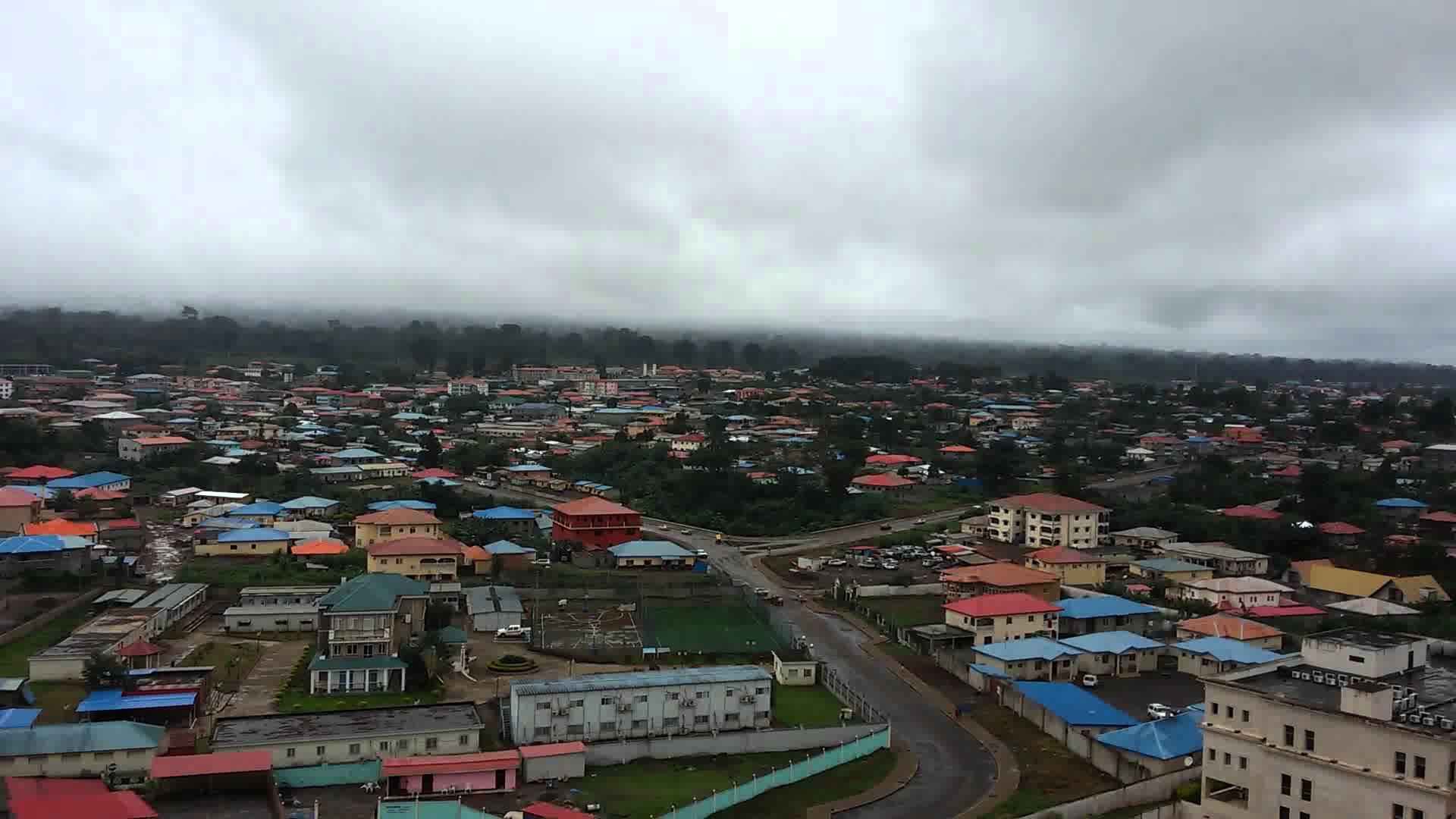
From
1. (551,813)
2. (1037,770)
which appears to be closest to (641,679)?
(551,813)

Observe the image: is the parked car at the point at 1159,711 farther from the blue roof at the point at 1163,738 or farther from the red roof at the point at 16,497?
the red roof at the point at 16,497

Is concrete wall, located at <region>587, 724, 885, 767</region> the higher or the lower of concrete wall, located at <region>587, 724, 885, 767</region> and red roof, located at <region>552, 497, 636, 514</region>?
the lower

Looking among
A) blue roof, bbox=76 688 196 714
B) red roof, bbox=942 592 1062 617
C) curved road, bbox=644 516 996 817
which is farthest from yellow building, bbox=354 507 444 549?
red roof, bbox=942 592 1062 617

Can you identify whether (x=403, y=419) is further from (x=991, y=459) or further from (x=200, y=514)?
(x=991, y=459)

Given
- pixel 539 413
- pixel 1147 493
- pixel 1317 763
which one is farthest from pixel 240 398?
pixel 1317 763

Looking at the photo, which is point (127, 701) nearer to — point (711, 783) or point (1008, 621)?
point (711, 783)

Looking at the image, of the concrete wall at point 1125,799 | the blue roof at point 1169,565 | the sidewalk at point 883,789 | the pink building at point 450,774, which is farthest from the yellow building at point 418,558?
the blue roof at point 1169,565

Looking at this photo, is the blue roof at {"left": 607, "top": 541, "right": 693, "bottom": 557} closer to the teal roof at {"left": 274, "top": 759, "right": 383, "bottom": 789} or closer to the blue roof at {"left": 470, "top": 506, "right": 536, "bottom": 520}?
the blue roof at {"left": 470, "top": 506, "right": 536, "bottom": 520}
